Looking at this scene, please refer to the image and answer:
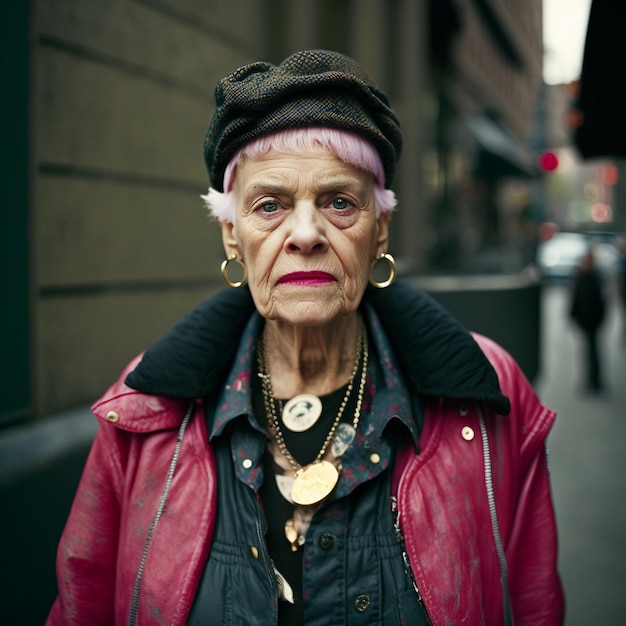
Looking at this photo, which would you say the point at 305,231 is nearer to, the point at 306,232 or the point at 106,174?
the point at 306,232

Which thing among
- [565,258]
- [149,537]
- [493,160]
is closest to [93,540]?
[149,537]

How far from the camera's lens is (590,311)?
9.21m

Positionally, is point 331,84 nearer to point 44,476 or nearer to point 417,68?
point 44,476

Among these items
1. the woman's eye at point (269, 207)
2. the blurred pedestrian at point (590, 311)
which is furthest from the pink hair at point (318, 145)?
the blurred pedestrian at point (590, 311)

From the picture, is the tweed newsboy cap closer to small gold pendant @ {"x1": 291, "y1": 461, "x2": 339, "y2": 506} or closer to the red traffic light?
small gold pendant @ {"x1": 291, "y1": 461, "x2": 339, "y2": 506}

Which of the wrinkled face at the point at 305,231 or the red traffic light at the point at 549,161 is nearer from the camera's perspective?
the wrinkled face at the point at 305,231

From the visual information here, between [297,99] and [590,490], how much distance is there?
501cm

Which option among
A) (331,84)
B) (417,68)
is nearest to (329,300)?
(331,84)

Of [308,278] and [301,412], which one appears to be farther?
[301,412]

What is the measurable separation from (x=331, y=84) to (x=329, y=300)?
0.54 m

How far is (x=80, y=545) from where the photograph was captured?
178 centimetres

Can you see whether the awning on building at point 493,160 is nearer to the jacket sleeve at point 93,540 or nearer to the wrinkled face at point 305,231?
the wrinkled face at point 305,231

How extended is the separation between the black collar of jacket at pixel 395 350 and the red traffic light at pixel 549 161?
462 inches

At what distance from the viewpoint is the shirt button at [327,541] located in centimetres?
158
